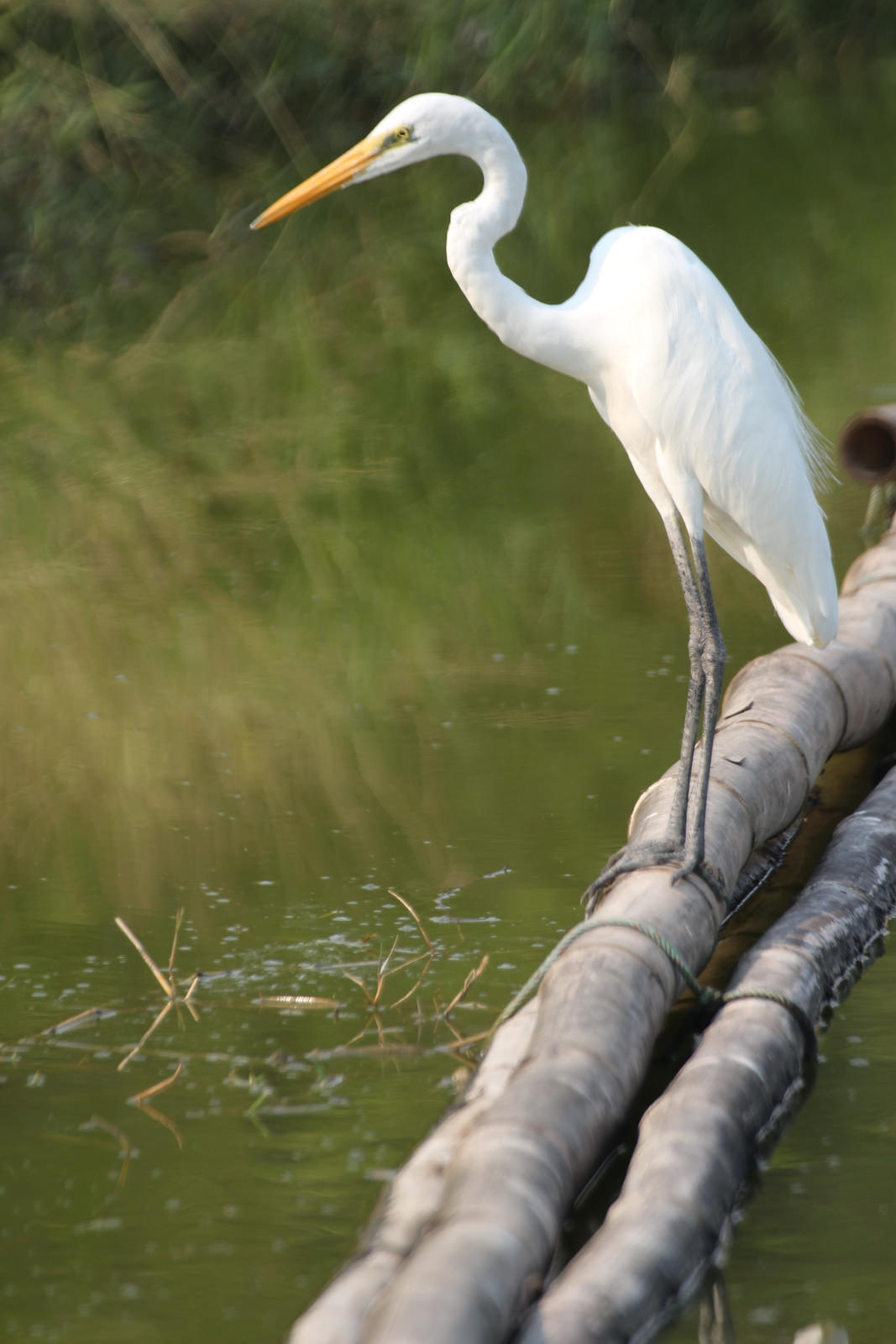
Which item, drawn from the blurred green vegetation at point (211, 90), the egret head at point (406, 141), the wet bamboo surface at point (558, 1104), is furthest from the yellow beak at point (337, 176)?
the blurred green vegetation at point (211, 90)

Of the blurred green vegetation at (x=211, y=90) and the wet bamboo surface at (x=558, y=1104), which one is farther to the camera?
the blurred green vegetation at (x=211, y=90)

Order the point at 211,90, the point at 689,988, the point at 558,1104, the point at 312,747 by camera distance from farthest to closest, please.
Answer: the point at 211,90 → the point at 312,747 → the point at 689,988 → the point at 558,1104

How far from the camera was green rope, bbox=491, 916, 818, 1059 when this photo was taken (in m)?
2.83

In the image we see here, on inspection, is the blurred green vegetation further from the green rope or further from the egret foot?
the green rope

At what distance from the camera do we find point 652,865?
321cm

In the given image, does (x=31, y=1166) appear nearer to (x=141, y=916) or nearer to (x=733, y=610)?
(x=141, y=916)

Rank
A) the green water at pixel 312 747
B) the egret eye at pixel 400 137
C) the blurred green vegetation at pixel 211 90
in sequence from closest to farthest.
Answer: the green water at pixel 312 747 < the egret eye at pixel 400 137 < the blurred green vegetation at pixel 211 90

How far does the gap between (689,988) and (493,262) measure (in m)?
1.43

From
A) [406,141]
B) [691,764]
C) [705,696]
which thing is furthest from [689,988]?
[406,141]

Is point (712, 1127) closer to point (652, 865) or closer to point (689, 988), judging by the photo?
point (689, 988)

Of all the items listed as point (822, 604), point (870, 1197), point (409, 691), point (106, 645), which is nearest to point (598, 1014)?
point (870, 1197)

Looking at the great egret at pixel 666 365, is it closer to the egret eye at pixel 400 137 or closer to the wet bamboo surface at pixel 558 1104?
the egret eye at pixel 400 137

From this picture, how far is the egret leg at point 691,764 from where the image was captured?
10.6ft

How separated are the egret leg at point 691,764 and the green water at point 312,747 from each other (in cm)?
31
